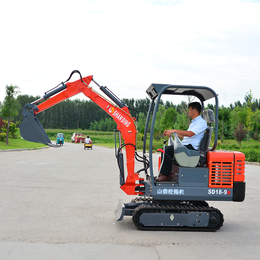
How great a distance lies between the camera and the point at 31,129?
611 centimetres

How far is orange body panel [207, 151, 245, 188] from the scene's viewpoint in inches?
209

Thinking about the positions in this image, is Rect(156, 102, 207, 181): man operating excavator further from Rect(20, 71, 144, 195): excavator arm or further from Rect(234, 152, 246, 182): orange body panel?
Rect(234, 152, 246, 182): orange body panel

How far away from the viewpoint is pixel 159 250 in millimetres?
4160

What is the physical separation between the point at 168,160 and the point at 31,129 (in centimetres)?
278

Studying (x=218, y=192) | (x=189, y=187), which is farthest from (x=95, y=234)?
(x=218, y=192)

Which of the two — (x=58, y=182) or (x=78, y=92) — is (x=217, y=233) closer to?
(x=78, y=92)

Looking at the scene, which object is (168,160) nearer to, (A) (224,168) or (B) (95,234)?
(A) (224,168)

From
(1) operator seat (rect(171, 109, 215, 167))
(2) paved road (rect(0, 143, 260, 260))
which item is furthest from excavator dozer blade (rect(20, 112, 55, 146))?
(1) operator seat (rect(171, 109, 215, 167))

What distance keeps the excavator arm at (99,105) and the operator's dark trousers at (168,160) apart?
50 centimetres

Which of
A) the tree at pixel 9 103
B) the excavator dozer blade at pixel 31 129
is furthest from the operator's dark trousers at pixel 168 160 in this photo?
the tree at pixel 9 103

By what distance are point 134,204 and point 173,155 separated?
3.88 feet

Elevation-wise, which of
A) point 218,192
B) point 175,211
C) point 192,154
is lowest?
point 175,211

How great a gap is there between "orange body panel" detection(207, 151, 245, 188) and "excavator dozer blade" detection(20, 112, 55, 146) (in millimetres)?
3246

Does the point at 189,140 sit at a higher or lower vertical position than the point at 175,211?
higher
